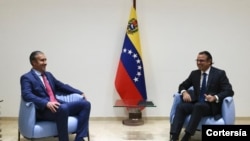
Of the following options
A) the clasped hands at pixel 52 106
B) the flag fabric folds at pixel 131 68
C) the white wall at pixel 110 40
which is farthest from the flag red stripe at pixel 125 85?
the clasped hands at pixel 52 106

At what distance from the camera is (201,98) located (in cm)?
428

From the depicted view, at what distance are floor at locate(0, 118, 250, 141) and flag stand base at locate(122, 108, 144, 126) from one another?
79 mm

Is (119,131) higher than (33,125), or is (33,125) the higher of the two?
(33,125)

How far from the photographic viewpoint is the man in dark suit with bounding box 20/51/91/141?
12.5 ft

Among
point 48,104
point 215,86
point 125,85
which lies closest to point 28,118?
point 48,104

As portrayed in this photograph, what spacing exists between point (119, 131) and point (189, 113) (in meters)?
1.14

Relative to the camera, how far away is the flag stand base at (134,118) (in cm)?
522

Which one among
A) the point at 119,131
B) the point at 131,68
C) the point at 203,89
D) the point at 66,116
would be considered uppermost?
the point at 131,68

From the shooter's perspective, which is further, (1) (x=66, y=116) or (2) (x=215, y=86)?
(2) (x=215, y=86)

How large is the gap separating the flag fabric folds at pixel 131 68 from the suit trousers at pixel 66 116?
4.10ft

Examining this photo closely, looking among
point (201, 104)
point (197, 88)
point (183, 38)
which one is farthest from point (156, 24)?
point (201, 104)

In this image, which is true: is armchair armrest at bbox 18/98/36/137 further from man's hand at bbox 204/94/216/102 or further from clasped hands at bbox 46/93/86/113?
man's hand at bbox 204/94/216/102

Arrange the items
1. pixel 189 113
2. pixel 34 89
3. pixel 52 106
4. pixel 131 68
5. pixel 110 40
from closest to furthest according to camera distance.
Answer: pixel 52 106
pixel 34 89
pixel 189 113
pixel 131 68
pixel 110 40

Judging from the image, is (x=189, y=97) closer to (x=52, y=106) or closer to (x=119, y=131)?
(x=119, y=131)
